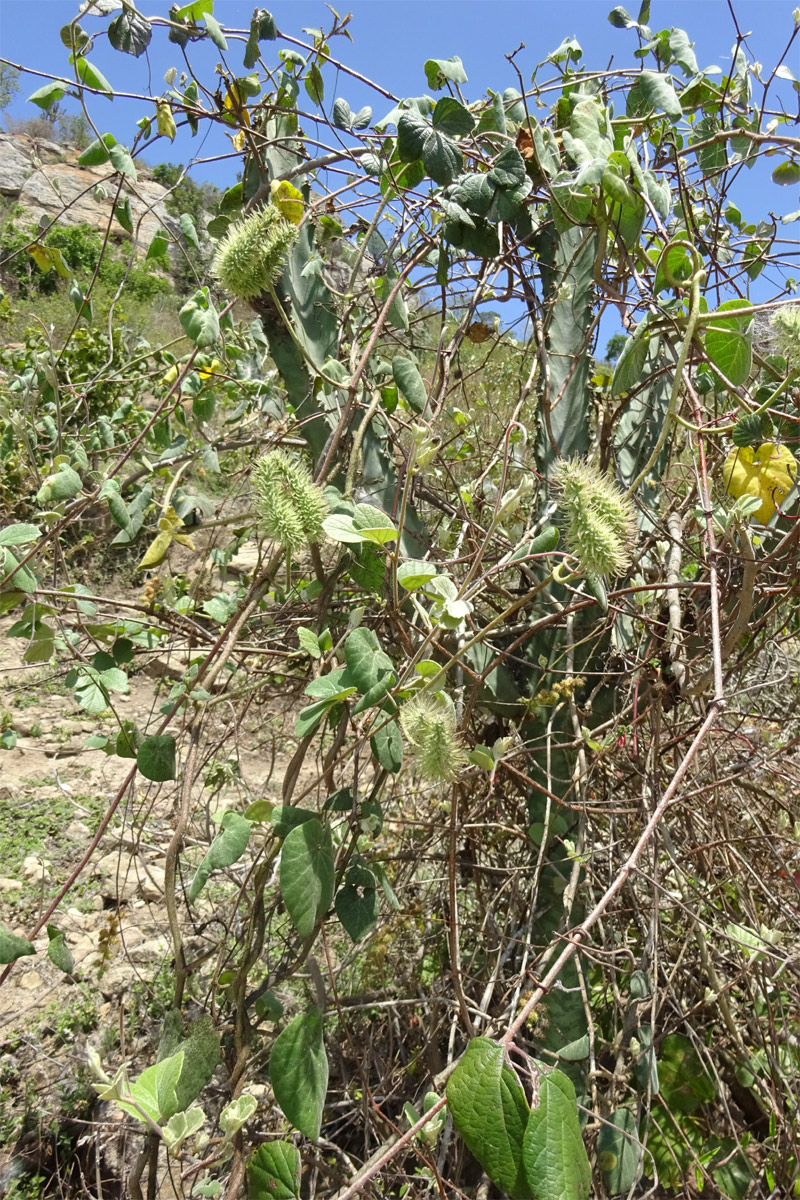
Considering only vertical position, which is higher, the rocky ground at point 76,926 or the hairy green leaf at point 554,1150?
the hairy green leaf at point 554,1150

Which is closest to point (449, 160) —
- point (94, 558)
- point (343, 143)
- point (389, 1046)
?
point (343, 143)

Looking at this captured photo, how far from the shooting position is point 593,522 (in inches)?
30.4

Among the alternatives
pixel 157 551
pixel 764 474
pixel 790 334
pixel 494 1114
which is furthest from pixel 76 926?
Answer: pixel 790 334

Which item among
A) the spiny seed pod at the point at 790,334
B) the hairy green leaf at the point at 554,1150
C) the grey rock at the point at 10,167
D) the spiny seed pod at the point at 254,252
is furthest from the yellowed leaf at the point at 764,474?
the grey rock at the point at 10,167

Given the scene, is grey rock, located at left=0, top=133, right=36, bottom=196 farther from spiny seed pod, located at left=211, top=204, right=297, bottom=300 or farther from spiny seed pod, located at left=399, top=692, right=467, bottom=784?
spiny seed pod, located at left=399, top=692, right=467, bottom=784

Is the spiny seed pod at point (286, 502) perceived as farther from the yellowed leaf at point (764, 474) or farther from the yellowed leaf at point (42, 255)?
the yellowed leaf at point (42, 255)

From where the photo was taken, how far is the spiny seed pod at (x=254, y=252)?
2.96 feet

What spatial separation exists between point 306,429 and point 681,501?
788 mm

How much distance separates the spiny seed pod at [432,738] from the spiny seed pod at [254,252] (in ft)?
1.91

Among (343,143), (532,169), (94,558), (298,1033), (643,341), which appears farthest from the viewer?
(94,558)

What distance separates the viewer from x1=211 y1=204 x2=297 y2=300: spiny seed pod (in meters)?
0.90

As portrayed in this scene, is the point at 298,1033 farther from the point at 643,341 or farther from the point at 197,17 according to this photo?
the point at 197,17

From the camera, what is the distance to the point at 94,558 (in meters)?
4.80

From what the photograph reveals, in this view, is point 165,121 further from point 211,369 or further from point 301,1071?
point 301,1071
